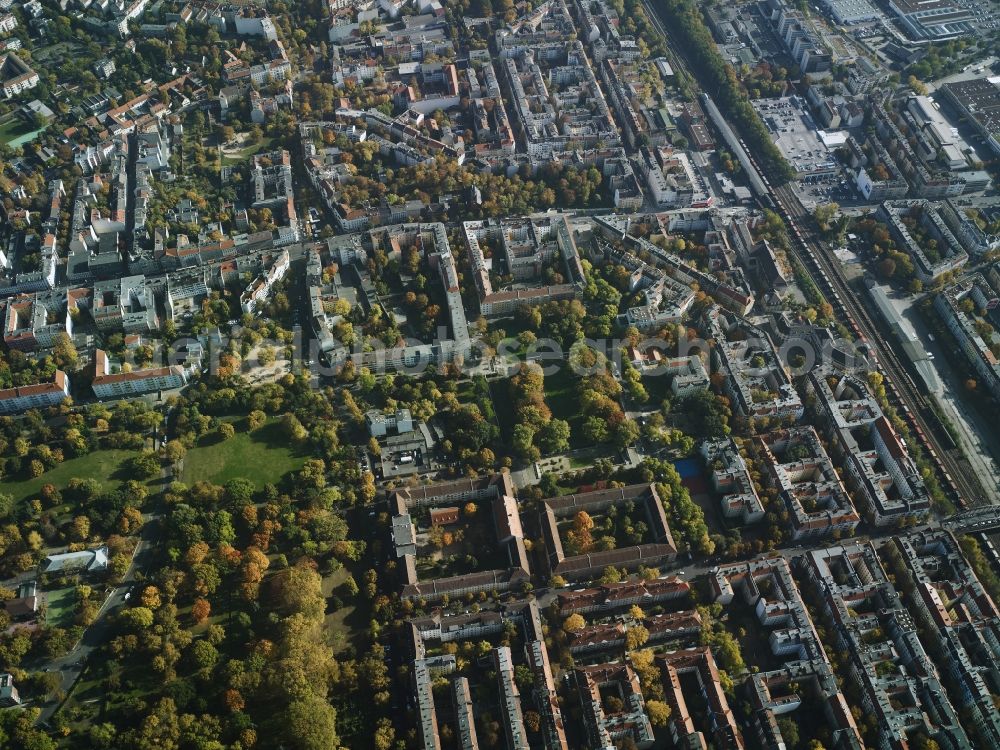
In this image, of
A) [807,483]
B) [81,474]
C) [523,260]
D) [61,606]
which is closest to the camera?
[61,606]

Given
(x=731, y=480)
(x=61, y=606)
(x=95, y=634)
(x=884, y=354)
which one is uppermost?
(x=61, y=606)

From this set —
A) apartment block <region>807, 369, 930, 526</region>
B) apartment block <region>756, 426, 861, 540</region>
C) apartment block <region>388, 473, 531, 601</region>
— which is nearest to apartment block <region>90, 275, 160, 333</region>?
apartment block <region>388, 473, 531, 601</region>

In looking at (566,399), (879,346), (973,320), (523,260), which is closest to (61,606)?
(566,399)

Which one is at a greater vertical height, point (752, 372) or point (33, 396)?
point (33, 396)

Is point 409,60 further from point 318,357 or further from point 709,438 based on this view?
point 709,438

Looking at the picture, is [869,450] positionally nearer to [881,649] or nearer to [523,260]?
[881,649]

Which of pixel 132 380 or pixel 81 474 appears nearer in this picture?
pixel 81 474

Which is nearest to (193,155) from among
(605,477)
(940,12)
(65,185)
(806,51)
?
(65,185)
